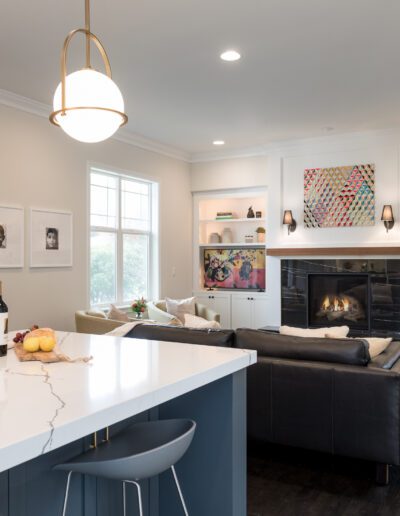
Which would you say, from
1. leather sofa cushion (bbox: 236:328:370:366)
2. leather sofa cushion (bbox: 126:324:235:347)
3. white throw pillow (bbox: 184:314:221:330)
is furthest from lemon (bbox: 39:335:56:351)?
white throw pillow (bbox: 184:314:221:330)

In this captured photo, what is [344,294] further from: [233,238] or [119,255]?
[119,255]

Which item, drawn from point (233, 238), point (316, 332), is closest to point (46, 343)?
point (316, 332)

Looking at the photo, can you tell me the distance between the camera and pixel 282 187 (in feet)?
22.9

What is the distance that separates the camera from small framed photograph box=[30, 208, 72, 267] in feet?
17.1

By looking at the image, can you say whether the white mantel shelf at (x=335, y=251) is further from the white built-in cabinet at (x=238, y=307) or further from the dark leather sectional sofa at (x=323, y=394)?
the dark leather sectional sofa at (x=323, y=394)

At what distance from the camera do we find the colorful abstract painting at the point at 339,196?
6.43m

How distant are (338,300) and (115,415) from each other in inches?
228

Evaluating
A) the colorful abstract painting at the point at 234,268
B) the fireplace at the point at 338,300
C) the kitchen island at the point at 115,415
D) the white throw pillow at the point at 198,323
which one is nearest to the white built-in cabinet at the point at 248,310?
the colorful abstract painting at the point at 234,268

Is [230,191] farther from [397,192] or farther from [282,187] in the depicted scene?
[397,192]

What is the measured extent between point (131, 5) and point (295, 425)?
9.19ft

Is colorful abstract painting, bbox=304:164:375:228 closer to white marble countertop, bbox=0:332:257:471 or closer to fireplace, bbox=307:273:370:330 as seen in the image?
fireplace, bbox=307:273:370:330

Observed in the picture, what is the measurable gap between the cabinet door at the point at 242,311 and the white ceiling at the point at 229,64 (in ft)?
8.11

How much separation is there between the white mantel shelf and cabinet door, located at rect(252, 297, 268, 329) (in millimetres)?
698

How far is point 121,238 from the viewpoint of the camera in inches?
262
